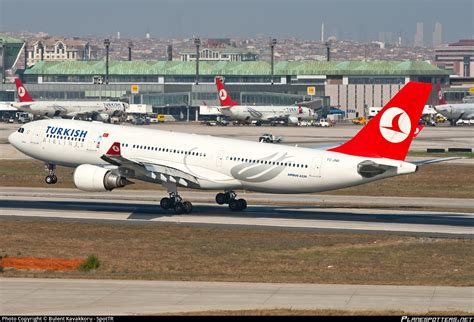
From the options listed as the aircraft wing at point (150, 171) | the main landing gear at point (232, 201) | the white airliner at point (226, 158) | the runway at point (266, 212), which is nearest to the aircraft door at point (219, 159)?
the white airliner at point (226, 158)

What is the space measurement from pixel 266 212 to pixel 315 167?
6.41 m

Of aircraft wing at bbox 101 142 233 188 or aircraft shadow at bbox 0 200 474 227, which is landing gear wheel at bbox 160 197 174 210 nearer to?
aircraft shadow at bbox 0 200 474 227

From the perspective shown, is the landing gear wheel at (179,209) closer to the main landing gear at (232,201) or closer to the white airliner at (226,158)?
the white airliner at (226,158)

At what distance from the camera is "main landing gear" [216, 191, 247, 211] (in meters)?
67.4

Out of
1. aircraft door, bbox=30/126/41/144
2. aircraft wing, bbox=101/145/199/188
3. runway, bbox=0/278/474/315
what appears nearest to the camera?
runway, bbox=0/278/474/315

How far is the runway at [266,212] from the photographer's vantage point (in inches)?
2386

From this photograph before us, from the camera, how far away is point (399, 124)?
60.3 meters

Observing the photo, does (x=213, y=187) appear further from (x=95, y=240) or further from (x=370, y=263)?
(x=370, y=263)

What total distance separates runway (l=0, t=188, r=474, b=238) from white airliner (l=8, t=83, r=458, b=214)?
2.06m

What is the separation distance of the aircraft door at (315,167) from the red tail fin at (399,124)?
3344 mm

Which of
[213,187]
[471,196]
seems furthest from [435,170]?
[213,187]

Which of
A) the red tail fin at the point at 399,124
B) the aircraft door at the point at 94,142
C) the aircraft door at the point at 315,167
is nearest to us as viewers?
the red tail fin at the point at 399,124

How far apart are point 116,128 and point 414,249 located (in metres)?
24.7

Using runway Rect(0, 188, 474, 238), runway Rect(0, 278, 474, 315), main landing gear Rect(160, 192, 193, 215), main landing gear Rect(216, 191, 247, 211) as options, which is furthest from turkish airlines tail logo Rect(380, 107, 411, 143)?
runway Rect(0, 278, 474, 315)
